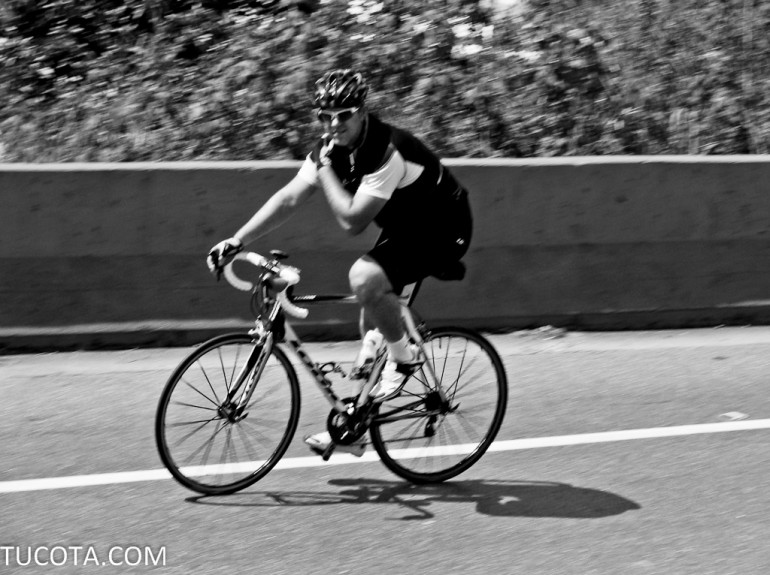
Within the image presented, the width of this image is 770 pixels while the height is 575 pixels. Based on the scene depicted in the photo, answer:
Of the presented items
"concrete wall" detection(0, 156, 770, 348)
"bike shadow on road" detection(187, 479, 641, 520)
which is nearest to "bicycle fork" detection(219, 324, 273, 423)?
"bike shadow on road" detection(187, 479, 641, 520)

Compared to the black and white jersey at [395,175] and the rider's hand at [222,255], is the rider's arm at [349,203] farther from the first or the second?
the rider's hand at [222,255]

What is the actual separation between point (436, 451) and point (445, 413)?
19 cm

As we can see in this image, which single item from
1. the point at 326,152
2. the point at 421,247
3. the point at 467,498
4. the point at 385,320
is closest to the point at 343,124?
the point at 326,152

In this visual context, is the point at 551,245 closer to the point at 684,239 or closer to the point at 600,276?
the point at 600,276

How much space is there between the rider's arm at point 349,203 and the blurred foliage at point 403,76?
5211mm

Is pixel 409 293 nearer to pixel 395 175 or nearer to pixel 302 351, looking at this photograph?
pixel 302 351

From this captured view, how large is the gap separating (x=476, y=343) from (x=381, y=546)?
125cm

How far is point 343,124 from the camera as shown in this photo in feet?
16.6

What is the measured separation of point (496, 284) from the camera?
8625 millimetres

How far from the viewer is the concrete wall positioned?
26.0 ft

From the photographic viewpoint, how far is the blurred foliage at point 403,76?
1027 centimetres

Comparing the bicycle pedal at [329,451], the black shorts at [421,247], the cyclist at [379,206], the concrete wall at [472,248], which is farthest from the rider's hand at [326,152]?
the concrete wall at [472,248]

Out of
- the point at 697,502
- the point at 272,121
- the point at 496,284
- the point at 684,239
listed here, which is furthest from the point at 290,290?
the point at 272,121

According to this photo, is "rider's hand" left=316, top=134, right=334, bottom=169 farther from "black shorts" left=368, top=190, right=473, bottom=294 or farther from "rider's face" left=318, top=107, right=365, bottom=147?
"black shorts" left=368, top=190, right=473, bottom=294
